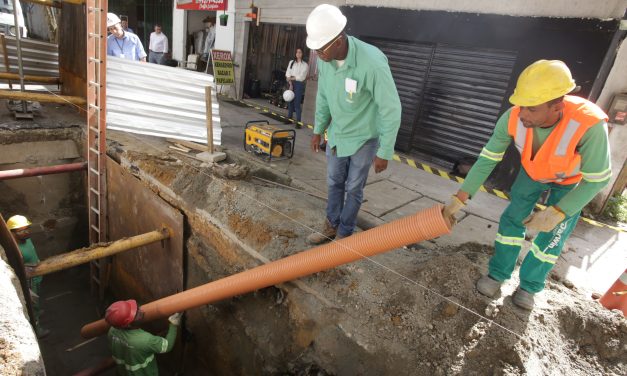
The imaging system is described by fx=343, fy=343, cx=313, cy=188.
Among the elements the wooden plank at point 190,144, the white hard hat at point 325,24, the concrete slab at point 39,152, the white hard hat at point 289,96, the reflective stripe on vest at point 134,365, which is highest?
the white hard hat at point 325,24

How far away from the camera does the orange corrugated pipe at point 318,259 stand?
2033 mm

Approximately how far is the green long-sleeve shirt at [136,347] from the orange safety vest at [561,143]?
139 inches

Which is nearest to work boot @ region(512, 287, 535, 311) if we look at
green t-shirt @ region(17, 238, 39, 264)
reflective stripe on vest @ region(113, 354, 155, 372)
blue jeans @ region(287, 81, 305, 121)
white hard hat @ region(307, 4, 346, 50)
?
white hard hat @ region(307, 4, 346, 50)

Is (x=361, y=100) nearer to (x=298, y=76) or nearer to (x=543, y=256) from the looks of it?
(x=543, y=256)

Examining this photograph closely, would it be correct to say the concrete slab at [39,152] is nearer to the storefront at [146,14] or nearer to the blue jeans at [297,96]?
the blue jeans at [297,96]

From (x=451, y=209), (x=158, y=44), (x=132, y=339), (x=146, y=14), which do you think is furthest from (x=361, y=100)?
(x=146, y=14)

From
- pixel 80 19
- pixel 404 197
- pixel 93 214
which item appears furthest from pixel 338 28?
pixel 80 19

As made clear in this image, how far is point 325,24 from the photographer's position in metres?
2.39

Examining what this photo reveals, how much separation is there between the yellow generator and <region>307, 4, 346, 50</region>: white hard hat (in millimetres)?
3116

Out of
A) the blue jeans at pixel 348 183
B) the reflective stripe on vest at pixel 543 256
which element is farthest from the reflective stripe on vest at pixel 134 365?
the reflective stripe on vest at pixel 543 256

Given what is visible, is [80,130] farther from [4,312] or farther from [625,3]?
[625,3]

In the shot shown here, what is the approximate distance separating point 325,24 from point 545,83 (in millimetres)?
1411

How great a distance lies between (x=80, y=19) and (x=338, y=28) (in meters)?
5.23

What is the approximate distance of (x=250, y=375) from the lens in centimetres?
342
